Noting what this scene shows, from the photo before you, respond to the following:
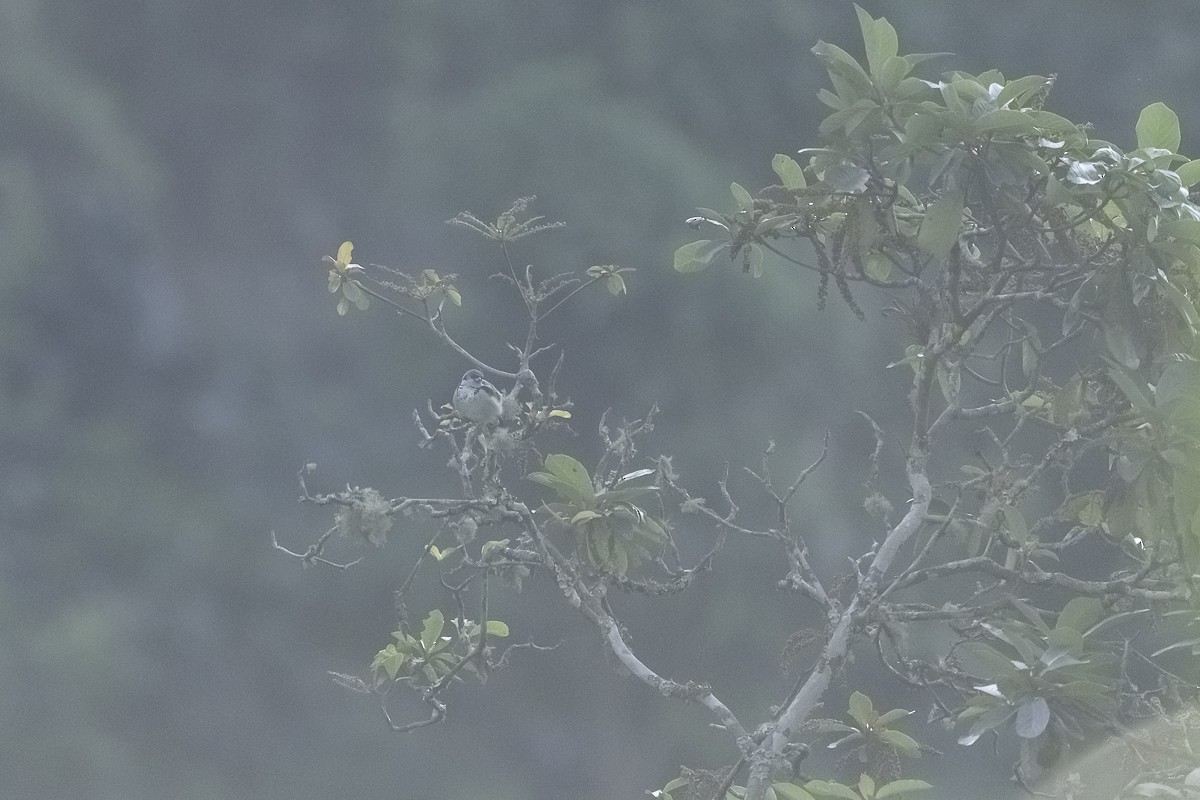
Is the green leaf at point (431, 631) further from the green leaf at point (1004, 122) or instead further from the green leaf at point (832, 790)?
the green leaf at point (1004, 122)

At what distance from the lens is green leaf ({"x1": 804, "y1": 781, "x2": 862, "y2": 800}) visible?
1603mm

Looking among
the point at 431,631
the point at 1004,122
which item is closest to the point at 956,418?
the point at 1004,122

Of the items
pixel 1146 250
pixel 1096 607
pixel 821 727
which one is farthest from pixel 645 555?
pixel 1146 250

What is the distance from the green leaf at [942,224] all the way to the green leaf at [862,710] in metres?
0.53

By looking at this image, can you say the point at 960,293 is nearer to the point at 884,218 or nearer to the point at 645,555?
the point at 884,218

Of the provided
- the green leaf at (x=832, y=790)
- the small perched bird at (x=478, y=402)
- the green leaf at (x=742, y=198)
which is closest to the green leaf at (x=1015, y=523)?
the green leaf at (x=832, y=790)

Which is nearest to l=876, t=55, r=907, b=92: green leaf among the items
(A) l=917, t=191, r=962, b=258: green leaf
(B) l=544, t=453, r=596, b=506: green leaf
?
(A) l=917, t=191, r=962, b=258: green leaf

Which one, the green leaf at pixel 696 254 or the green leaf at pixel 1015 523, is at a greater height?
the green leaf at pixel 696 254

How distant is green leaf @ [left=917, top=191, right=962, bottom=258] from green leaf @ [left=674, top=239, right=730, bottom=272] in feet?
0.80

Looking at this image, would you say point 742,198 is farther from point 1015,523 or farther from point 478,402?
point 1015,523

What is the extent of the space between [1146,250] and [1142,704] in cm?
53

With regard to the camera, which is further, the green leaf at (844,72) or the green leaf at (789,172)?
the green leaf at (789,172)

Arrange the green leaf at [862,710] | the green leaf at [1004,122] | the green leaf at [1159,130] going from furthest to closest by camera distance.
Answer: the green leaf at [862,710] → the green leaf at [1159,130] → the green leaf at [1004,122]

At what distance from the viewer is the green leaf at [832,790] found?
1603mm
